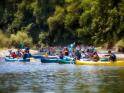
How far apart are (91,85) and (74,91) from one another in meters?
2.92

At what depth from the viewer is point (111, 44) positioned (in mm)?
71562

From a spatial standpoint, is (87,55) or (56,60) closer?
(87,55)

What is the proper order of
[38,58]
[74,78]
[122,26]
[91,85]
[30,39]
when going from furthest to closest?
[30,39] < [122,26] < [38,58] < [74,78] < [91,85]

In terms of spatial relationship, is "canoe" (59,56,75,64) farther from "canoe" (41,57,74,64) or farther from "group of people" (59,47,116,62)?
"group of people" (59,47,116,62)

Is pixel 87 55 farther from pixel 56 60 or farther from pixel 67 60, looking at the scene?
pixel 56 60

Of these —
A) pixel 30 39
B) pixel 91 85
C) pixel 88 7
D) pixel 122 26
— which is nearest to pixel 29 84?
pixel 91 85

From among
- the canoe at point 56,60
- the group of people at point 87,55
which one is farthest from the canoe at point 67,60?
the group of people at point 87,55

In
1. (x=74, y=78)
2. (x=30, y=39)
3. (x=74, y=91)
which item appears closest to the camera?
(x=74, y=91)

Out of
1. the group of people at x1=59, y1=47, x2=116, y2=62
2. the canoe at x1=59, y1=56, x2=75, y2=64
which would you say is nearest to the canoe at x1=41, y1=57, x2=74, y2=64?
the canoe at x1=59, y1=56, x2=75, y2=64

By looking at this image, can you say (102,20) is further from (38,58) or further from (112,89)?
(112,89)

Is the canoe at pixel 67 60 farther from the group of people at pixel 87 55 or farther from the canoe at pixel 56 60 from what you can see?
the group of people at pixel 87 55

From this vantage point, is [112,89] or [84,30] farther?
[84,30]

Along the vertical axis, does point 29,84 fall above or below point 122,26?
below

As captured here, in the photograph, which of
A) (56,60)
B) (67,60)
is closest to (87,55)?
(67,60)
